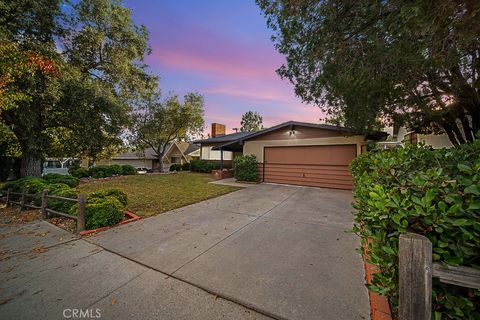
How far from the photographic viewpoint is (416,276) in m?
1.34

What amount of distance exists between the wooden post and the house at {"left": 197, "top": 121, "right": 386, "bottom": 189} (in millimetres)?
8638

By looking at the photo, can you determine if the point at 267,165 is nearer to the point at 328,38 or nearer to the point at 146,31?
the point at 328,38

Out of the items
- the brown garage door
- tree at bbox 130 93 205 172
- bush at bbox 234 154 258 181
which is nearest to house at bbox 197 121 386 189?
the brown garage door

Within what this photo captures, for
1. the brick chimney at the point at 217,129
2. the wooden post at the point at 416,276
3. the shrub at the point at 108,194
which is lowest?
the shrub at the point at 108,194

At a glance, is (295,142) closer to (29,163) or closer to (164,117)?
(29,163)

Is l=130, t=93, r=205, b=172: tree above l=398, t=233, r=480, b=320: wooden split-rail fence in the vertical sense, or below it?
above

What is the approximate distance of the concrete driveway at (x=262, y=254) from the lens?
2.44m

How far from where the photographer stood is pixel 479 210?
122 cm

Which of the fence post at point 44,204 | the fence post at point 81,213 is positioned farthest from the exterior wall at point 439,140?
the fence post at point 44,204

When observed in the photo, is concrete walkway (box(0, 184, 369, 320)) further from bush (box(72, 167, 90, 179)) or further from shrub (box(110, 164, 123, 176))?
shrub (box(110, 164, 123, 176))

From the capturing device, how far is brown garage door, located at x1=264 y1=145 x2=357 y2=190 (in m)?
10.1

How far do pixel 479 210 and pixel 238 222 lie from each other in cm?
442

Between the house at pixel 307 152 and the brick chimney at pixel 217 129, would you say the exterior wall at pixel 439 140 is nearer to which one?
the house at pixel 307 152

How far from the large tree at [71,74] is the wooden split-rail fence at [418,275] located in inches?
386
